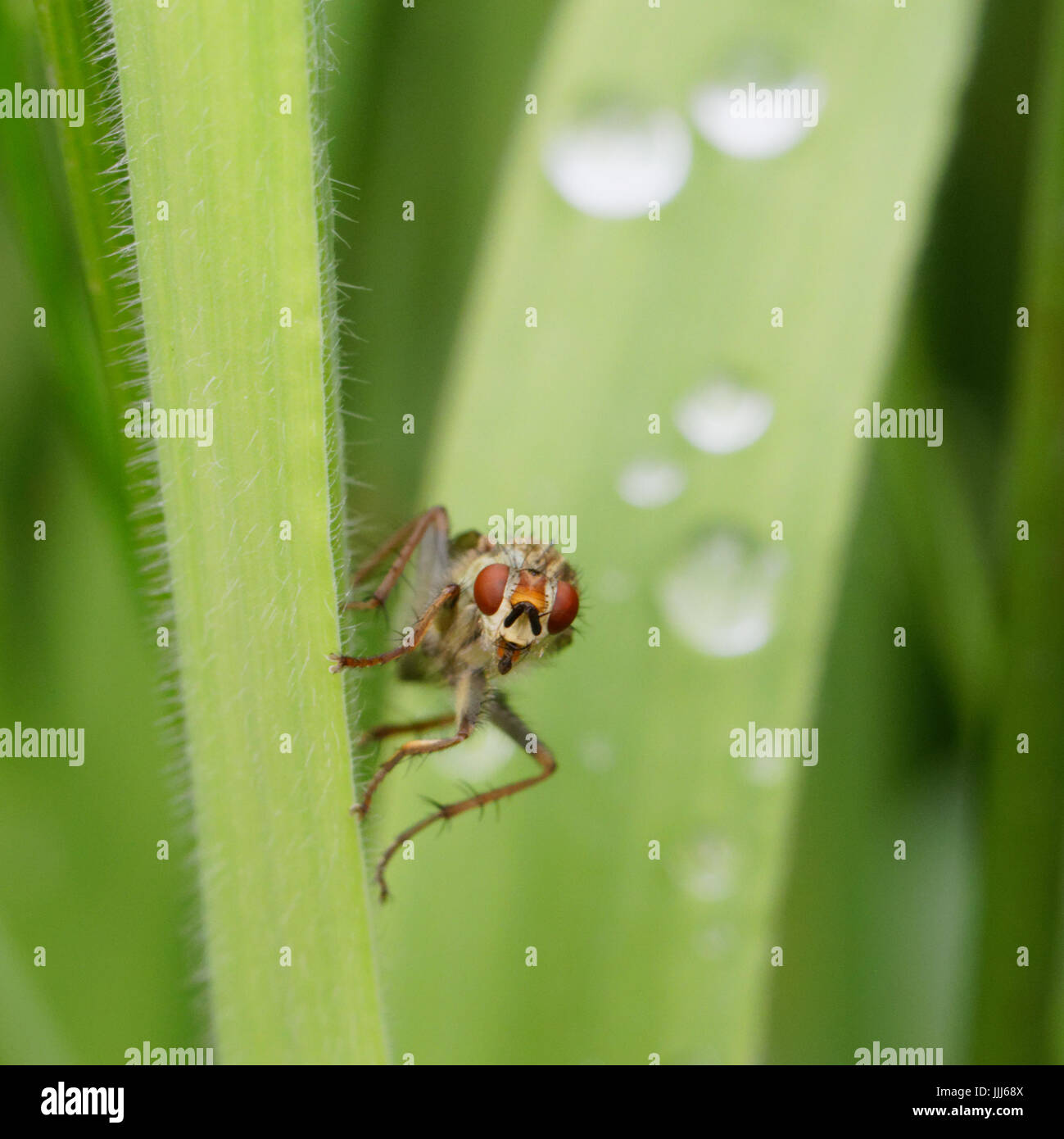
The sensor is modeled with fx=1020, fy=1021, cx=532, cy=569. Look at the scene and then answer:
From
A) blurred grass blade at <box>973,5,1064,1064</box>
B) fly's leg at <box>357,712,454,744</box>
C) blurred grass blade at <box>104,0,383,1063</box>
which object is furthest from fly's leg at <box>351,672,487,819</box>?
blurred grass blade at <box>973,5,1064,1064</box>

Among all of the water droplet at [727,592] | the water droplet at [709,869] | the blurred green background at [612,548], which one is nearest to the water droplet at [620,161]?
the blurred green background at [612,548]

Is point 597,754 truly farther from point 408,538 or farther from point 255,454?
point 255,454

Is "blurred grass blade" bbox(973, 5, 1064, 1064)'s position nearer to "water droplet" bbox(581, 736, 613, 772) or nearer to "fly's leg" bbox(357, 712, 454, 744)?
"water droplet" bbox(581, 736, 613, 772)

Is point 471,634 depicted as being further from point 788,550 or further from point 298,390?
point 298,390

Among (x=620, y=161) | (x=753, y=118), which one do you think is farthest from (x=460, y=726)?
(x=753, y=118)

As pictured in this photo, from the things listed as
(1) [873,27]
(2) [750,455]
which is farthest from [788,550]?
(1) [873,27]
